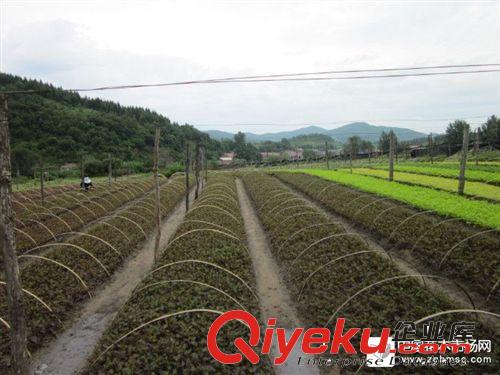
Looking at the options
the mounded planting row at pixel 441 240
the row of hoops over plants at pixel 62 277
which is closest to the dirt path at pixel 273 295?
the mounded planting row at pixel 441 240

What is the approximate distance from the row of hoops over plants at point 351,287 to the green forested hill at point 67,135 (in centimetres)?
3350

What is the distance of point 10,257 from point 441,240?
441 inches

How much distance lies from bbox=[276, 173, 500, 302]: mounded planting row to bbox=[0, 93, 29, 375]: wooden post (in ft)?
28.9

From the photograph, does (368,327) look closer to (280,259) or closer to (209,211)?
(280,259)

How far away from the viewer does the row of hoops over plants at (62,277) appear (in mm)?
7080

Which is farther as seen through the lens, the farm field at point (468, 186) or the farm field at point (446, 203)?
the farm field at point (468, 186)

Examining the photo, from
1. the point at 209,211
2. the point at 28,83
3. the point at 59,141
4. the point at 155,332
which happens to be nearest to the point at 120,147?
the point at 59,141

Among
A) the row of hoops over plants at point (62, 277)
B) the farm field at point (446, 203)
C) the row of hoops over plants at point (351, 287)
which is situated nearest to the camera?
the row of hoops over plants at point (351, 287)

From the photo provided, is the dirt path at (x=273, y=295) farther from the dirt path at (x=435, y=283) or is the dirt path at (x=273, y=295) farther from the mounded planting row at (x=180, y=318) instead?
the dirt path at (x=435, y=283)

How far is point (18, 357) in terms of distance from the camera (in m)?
4.71

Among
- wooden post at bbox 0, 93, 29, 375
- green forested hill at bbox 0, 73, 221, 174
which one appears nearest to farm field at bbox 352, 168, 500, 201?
wooden post at bbox 0, 93, 29, 375

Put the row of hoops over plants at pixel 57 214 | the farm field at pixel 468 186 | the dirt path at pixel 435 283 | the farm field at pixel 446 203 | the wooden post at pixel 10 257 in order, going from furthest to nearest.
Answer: the farm field at pixel 468 186 → the row of hoops over plants at pixel 57 214 → the farm field at pixel 446 203 → the dirt path at pixel 435 283 → the wooden post at pixel 10 257

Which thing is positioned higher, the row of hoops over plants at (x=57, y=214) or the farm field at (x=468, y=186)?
the farm field at (x=468, y=186)

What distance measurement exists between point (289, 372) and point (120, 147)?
202ft
